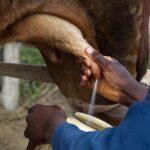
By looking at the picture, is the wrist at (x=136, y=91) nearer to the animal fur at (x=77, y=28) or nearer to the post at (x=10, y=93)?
the animal fur at (x=77, y=28)

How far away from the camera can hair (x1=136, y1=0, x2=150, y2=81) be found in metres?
2.27

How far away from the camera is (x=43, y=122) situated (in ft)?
5.25

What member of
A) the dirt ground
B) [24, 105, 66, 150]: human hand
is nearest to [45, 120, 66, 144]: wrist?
[24, 105, 66, 150]: human hand

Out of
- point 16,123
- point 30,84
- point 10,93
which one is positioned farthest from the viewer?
point 30,84

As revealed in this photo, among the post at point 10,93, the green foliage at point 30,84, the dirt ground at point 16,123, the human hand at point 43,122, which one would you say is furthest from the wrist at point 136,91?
the green foliage at point 30,84

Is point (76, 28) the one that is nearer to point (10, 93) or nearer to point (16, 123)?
point (16, 123)

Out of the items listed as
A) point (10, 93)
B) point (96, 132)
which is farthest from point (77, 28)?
point (10, 93)

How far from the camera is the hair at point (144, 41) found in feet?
7.44

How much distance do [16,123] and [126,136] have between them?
2803 mm

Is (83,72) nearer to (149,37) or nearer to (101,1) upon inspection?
(101,1)

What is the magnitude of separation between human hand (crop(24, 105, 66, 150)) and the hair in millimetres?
806

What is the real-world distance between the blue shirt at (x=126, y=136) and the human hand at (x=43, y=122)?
0.54 feet

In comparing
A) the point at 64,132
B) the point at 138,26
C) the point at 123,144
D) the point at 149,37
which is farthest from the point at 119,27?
the point at 123,144

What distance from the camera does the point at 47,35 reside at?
81.8 inches
